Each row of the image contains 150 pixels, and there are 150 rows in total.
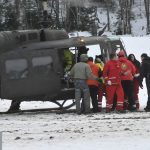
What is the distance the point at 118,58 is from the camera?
56.6 feet

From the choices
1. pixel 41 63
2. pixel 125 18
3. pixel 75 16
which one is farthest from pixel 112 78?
pixel 125 18

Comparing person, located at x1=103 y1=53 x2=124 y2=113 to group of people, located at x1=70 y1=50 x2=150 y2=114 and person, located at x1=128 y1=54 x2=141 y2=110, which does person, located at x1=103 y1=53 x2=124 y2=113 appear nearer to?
group of people, located at x1=70 y1=50 x2=150 y2=114

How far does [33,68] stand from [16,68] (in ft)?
1.69

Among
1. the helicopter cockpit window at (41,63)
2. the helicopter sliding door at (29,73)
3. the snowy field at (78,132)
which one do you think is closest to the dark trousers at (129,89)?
the snowy field at (78,132)

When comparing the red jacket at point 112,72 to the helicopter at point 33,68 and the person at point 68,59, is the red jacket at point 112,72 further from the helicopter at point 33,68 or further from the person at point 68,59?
the person at point 68,59

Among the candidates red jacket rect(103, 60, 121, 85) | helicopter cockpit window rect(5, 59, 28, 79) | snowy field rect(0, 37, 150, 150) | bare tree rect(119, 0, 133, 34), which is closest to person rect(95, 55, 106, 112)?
red jacket rect(103, 60, 121, 85)

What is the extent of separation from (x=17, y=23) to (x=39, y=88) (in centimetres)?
2672

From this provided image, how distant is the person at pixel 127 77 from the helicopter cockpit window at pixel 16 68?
2916 mm

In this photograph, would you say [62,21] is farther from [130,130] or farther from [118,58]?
[130,130]

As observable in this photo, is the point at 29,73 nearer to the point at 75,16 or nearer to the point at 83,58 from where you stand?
the point at 83,58

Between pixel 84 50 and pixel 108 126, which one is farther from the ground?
pixel 84 50

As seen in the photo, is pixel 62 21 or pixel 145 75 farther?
pixel 62 21

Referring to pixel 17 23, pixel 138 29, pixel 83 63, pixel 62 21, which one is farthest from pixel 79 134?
pixel 138 29

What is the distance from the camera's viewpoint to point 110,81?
16.8 m
